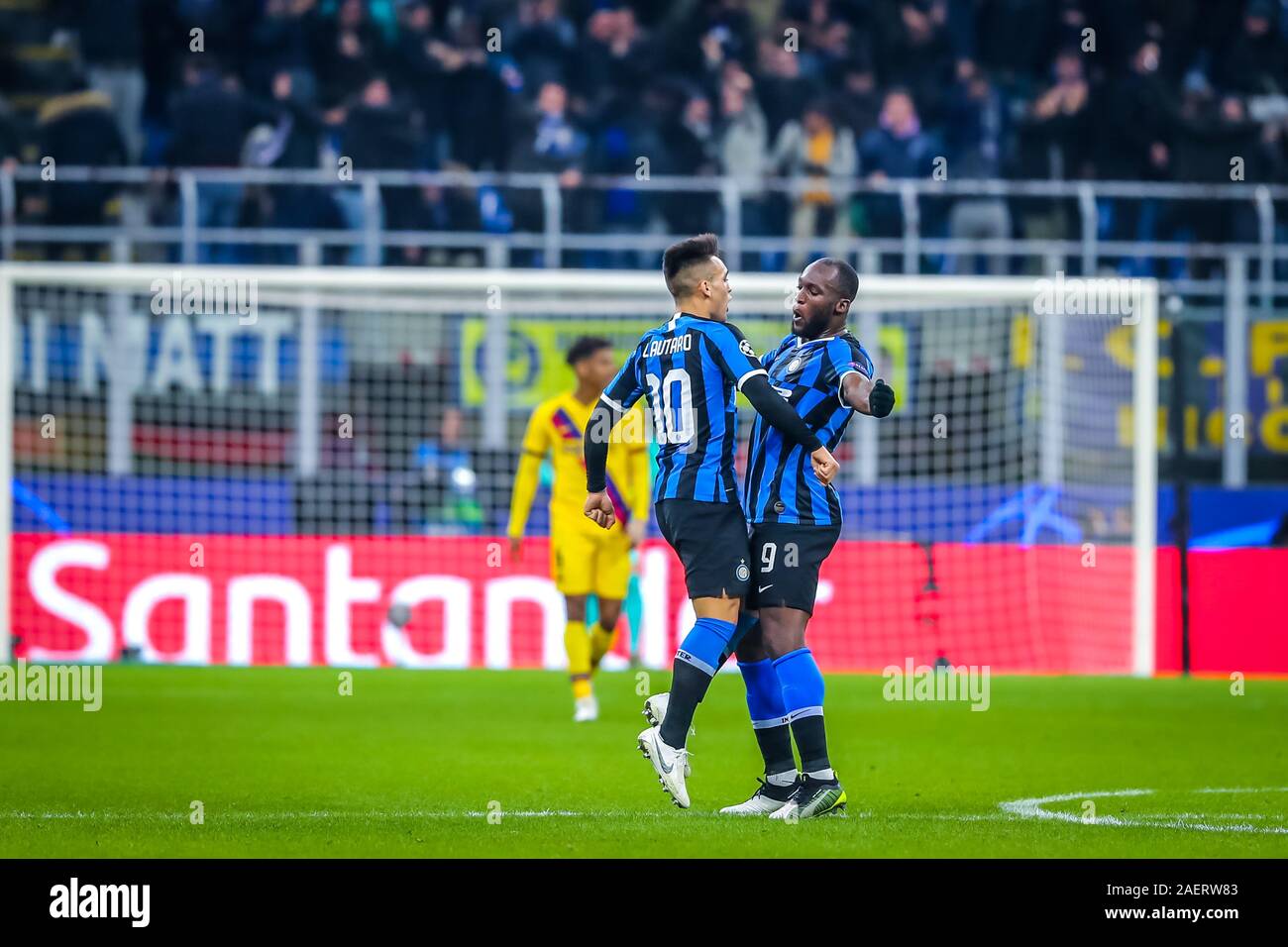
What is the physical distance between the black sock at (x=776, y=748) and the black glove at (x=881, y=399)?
1.29 metres

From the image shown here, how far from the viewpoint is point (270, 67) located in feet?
64.0

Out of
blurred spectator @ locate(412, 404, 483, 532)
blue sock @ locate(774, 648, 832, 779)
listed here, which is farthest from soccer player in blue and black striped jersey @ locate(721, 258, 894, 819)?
blurred spectator @ locate(412, 404, 483, 532)

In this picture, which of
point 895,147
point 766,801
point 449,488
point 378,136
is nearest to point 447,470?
point 449,488

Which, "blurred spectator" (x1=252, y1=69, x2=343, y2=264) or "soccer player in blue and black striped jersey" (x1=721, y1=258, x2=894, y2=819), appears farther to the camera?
"blurred spectator" (x1=252, y1=69, x2=343, y2=264)

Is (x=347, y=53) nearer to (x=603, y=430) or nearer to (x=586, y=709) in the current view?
(x=586, y=709)

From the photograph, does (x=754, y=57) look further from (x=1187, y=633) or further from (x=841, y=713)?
(x=841, y=713)

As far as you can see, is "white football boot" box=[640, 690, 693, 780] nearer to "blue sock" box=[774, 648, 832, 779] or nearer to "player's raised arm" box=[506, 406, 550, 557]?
"blue sock" box=[774, 648, 832, 779]

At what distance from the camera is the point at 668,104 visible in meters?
18.8

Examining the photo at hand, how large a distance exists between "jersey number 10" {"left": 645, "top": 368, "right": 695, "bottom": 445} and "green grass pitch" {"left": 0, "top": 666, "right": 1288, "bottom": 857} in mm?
1354

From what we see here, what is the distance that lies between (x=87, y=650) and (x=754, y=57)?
8.98m

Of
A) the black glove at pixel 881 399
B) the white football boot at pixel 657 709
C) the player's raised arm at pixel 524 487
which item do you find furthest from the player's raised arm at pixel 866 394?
the player's raised arm at pixel 524 487

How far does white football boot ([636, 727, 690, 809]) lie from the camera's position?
6.75 m

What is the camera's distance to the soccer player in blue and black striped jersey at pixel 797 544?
7031 mm
